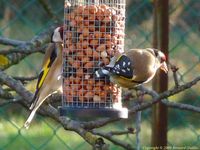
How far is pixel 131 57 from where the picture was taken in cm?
378

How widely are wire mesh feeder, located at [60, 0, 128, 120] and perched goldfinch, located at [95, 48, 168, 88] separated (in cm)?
5

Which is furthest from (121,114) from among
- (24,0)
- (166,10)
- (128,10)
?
(24,0)

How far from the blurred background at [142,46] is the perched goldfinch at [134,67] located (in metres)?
0.54

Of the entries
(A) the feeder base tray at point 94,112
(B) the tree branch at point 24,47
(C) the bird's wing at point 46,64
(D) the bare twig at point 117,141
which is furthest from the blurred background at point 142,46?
(D) the bare twig at point 117,141

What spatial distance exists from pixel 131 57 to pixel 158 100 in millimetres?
627

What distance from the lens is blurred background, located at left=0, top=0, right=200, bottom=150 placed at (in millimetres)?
4613

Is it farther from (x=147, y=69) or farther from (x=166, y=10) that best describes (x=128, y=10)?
(x=166, y=10)

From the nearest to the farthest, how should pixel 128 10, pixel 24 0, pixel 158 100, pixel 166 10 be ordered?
pixel 158 100 → pixel 166 10 → pixel 128 10 → pixel 24 0

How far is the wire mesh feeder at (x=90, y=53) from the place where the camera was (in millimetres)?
3666

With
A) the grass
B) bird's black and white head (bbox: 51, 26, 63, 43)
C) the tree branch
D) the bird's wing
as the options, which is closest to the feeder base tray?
the tree branch

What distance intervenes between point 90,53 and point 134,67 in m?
0.20

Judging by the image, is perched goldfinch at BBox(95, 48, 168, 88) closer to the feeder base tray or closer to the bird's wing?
the feeder base tray

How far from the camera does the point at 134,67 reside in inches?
148

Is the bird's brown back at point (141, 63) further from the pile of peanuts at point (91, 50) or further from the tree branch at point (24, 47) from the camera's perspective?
the tree branch at point (24, 47)
